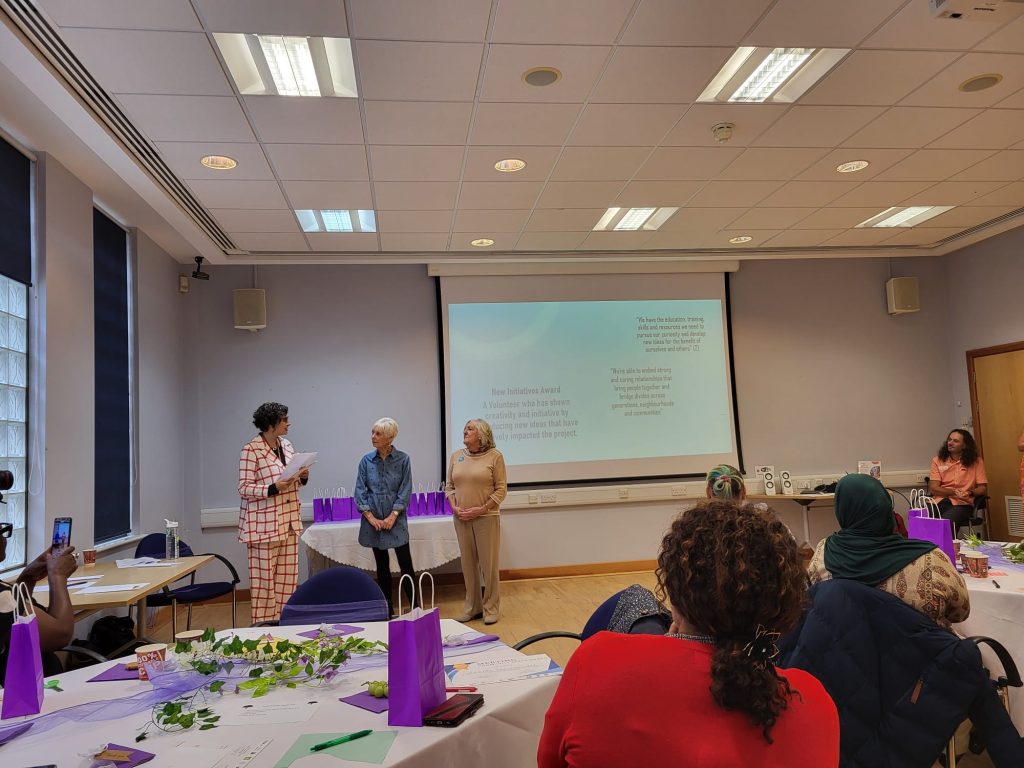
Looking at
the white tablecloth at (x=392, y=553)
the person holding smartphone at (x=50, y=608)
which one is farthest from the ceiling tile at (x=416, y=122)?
the white tablecloth at (x=392, y=553)

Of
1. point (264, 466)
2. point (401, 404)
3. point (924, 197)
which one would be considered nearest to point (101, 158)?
point (264, 466)

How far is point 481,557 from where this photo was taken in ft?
18.0

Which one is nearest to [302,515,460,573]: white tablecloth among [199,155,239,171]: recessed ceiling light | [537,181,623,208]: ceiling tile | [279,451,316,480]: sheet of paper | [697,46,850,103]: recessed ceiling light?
[279,451,316,480]: sheet of paper

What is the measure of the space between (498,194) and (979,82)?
295 centimetres

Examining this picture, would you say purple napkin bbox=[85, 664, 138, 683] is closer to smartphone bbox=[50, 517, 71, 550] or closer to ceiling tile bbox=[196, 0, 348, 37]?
smartphone bbox=[50, 517, 71, 550]

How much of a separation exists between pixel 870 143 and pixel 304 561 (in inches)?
223

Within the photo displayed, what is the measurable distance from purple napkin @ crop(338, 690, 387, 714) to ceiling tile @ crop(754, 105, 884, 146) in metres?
3.71

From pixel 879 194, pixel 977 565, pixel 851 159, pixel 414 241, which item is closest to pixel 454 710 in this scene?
pixel 977 565

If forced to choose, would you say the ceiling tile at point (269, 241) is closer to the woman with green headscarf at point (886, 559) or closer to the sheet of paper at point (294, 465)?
the sheet of paper at point (294, 465)

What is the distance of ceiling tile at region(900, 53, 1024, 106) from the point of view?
3.50 m

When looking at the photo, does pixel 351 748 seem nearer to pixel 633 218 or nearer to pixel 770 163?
pixel 770 163

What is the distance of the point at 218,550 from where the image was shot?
6629mm

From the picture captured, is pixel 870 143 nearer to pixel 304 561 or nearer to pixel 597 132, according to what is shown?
pixel 597 132

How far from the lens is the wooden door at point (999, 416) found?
698cm
